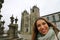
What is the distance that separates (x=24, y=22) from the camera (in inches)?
1622

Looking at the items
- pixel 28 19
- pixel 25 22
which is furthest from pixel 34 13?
pixel 25 22

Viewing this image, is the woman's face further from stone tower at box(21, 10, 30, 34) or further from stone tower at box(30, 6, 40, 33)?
stone tower at box(21, 10, 30, 34)

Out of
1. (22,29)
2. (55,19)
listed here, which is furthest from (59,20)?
(22,29)

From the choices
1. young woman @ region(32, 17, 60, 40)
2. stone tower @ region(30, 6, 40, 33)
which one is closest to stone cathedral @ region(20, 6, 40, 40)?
stone tower @ region(30, 6, 40, 33)

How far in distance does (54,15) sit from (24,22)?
38.6 m

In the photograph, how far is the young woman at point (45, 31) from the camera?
2166 mm

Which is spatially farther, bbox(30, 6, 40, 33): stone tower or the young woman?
bbox(30, 6, 40, 33): stone tower

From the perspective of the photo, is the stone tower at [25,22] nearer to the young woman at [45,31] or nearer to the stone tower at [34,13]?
the stone tower at [34,13]

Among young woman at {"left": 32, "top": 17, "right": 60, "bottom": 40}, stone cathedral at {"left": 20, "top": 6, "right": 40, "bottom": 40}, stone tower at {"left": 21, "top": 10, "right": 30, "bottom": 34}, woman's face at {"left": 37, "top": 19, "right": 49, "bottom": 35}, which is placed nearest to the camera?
young woman at {"left": 32, "top": 17, "right": 60, "bottom": 40}

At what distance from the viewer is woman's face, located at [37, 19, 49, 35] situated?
231 centimetres

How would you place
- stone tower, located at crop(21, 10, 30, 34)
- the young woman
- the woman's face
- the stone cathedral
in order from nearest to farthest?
the young woman
the woman's face
the stone cathedral
stone tower, located at crop(21, 10, 30, 34)

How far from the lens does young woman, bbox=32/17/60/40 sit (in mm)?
2166

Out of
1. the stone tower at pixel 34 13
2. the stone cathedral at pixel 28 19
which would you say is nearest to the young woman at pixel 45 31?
the stone cathedral at pixel 28 19

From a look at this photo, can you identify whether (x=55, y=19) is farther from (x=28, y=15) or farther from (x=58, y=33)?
(x=28, y=15)
